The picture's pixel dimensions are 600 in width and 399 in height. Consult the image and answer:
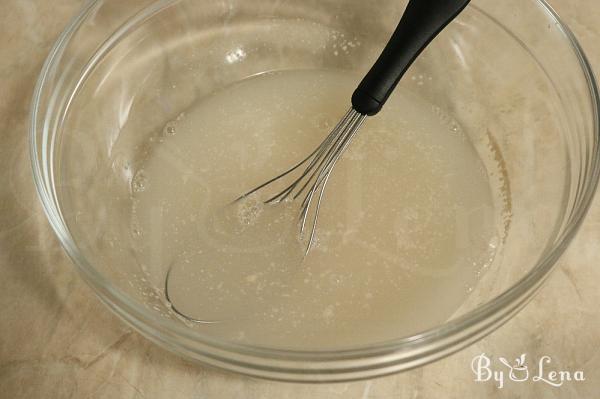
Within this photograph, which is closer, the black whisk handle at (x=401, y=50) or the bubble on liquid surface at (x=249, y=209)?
the black whisk handle at (x=401, y=50)

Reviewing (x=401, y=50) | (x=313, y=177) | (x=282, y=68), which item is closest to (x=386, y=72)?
(x=401, y=50)

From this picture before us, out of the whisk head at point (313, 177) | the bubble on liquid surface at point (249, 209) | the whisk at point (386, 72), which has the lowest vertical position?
the bubble on liquid surface at point (249, 209)

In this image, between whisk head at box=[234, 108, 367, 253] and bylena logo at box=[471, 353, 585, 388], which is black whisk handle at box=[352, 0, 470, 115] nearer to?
whisk head at box=[234, 108, 367, 253]

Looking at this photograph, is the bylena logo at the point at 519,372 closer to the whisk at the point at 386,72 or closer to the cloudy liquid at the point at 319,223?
the cloudy liquid at the point at 319,223

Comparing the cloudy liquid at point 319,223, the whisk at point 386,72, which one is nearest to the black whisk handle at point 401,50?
the whisk at point 386,72

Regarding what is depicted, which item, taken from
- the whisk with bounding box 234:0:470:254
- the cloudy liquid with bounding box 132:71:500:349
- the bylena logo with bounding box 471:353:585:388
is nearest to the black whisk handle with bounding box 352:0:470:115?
the whisk with bounding box 234:0:470:254

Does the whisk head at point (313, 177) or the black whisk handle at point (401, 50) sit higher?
the black whisk handle at point (401, 50)

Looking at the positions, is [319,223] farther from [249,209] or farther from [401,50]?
[401,50]
